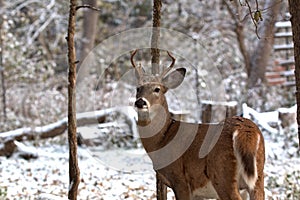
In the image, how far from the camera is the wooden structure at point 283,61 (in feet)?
46.0

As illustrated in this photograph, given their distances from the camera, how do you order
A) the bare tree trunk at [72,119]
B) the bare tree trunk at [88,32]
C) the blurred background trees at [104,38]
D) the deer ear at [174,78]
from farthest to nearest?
1. the bare tree trunk at [88,32]
2. the blurred background trees at [104,38]
3. the bare tree trunk at [72,119]
4. the deer ear at [174,78]

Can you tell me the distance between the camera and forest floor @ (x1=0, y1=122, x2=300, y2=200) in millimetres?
7055

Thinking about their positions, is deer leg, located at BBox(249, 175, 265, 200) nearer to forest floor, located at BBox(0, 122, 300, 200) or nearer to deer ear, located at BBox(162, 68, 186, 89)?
deer ear, located at BBox(162, 68, 186, 89)

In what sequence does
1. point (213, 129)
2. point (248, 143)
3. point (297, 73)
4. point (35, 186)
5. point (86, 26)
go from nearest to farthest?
point (297, 73)
point (248, 143)
point (213, 129)
point (35, 186)
point (86, 26)

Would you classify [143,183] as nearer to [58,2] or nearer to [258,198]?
[258,198]

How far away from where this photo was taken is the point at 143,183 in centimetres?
785

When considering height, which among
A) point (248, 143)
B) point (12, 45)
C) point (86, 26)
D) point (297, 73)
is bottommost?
point (248, 143)

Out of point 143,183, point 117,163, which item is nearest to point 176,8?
point 117,163

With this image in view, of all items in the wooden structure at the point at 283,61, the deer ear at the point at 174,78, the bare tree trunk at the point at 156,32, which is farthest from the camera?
the wooden structure at the point at 283,61

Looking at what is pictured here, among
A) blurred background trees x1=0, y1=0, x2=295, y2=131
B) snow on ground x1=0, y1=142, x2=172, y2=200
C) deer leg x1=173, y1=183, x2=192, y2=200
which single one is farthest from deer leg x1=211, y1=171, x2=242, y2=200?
blurred background trees x1=0, y1=0, x2=295, y2=131

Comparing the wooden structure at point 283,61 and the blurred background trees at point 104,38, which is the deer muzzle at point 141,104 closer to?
the blurred background trees at point 104,38

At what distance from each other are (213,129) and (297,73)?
1.02 metres

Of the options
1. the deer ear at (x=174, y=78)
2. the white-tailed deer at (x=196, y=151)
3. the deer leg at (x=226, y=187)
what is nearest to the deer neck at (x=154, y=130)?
the white-tailed deer at (x=196, y=151)

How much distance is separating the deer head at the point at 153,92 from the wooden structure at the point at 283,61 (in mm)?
8414
